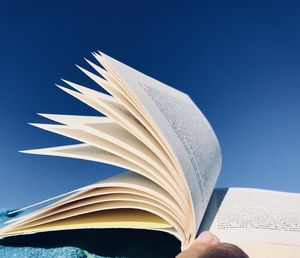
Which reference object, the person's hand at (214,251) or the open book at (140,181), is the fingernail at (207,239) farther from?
the open book at (140,181)

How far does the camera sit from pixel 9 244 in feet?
5.43

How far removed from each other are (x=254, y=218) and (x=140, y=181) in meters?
0.54

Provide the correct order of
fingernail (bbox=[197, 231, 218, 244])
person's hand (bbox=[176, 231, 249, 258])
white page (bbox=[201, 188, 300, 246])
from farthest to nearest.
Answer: white page (bbox=[201, 188, 300, 246]) < fingernail (bbox=[197, 231, 218, 244]) < person's hand (bbox=[176, 231, 249, 258])

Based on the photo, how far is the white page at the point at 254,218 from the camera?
1.50 metres

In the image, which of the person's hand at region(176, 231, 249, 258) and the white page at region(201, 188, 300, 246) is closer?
the person's hand at region(176, 231, 249, 258)

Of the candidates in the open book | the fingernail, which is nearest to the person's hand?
the fingernail

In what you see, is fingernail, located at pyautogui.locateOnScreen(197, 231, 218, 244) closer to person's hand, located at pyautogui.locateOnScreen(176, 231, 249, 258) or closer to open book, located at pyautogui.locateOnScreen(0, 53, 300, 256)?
person's hand, located at pyautogui.locateOnScreen(176, 231, 249, 258)

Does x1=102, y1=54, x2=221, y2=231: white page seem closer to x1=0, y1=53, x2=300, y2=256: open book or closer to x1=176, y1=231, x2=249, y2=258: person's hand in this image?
x1=0, y1=53, x2=300, y2=256: open book

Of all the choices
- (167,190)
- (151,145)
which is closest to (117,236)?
(167,190)

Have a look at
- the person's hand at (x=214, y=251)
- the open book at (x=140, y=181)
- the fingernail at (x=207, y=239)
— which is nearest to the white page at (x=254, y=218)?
the open book at (x=140, y=181)

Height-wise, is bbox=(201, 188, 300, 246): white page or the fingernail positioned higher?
bbox=(201, 188, 300, 246): white page

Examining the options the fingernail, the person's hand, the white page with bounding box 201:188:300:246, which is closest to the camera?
the person's hand

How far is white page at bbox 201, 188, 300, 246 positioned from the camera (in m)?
1.50

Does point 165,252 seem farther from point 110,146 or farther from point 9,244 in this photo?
point 9,244
